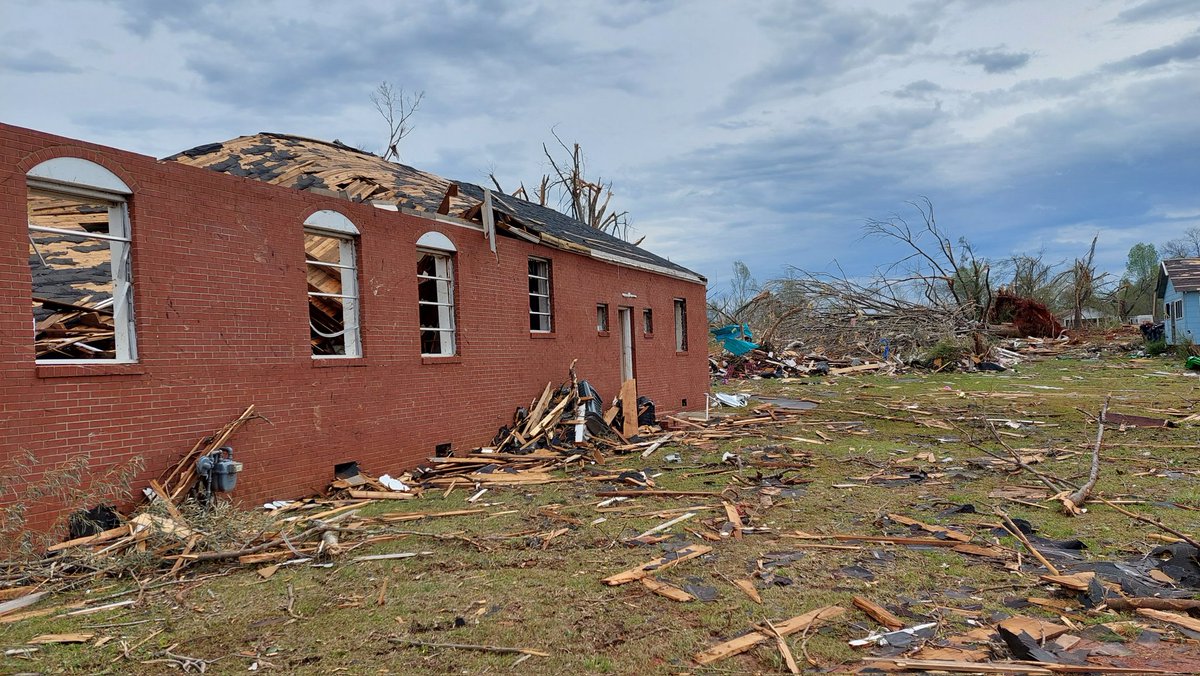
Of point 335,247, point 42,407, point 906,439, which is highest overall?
point 335,247

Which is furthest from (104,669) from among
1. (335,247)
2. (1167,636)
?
(335,247)

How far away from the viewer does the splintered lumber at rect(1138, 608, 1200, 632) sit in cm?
424

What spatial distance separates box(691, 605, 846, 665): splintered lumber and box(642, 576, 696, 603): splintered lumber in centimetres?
73

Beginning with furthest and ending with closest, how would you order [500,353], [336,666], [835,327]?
1. [835,327]
2. [500,353]
3. [336,666]

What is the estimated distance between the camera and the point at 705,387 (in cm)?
2194

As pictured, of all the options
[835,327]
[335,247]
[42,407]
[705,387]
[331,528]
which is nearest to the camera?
[42,407]

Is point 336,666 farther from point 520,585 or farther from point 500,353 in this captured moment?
point 500,353

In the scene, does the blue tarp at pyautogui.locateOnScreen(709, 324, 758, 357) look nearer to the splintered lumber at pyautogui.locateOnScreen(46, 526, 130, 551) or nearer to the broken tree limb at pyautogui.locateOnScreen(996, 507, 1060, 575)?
the broken tree limb at pyautogui.locateOnScreen(996, 507, 1060, 575)

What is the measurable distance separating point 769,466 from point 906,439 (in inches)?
162

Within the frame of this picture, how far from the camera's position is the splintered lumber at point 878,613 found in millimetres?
4461

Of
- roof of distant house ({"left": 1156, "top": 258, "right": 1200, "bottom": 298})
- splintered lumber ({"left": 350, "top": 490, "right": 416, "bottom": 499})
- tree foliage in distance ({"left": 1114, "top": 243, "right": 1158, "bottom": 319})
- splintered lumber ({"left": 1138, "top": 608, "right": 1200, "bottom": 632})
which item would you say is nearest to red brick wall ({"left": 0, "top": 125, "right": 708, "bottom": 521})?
splintered lumber ({"left": 350, "top": 490, "right": 416, "bottom": 499})

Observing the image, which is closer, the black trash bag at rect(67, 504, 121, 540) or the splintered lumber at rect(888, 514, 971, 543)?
the splintered lumber at rect(888, 514, 971, 543)

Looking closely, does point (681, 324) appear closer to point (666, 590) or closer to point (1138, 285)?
point (666, 590)

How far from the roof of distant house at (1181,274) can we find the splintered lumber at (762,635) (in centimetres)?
3676
